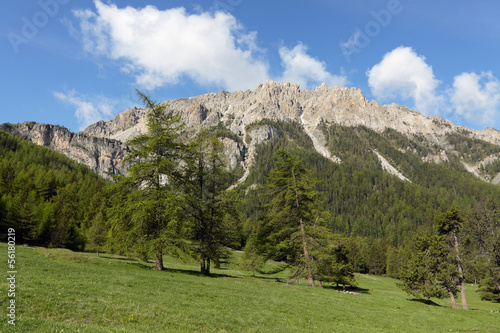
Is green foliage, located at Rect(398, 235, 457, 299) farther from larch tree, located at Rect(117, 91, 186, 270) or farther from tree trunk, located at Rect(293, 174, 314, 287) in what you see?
larch tree, located at Rect(117, 91, 186, 270)

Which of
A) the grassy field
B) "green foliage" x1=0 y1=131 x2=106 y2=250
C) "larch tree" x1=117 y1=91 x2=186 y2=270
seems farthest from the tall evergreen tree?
"green foliage" x1=0 y1=131 x2=106 y2=250

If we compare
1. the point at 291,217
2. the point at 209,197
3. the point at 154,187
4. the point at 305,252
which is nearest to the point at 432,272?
the point at 305,252

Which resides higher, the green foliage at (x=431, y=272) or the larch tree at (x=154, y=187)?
the larch tree at (x=154, y=187)

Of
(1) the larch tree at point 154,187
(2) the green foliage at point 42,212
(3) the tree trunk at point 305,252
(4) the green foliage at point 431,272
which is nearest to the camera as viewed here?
(1) the larch tree at point 154,187

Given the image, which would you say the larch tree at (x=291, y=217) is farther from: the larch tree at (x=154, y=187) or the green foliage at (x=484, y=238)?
the green foliage at (x=484, y=238)

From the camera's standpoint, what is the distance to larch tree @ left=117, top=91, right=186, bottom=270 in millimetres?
25031

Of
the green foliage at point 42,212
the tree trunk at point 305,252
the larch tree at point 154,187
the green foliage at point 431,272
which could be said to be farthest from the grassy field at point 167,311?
the green foliage at point 42,212

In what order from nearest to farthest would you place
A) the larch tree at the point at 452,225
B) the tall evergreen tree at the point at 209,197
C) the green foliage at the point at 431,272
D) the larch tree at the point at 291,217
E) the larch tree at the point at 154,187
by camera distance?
1. the larch tree at the point at 154,187
2. the tall evergreen tree at the point at 209,197
3. the larch tree at the point at 291,217
4. the green foliage at the point at 431,272
5. the larch tree at the point at 452,225

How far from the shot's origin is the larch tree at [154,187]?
2503cm

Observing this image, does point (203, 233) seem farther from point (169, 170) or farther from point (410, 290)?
point (410, 290)

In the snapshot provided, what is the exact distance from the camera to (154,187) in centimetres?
2836

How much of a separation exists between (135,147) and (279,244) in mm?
20642

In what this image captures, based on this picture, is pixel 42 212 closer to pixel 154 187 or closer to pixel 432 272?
pixel 154 187

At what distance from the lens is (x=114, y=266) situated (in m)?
25.5
